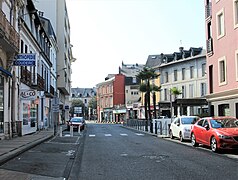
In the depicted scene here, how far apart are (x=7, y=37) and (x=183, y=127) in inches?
432

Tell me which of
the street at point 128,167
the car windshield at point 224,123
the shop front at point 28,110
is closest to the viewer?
the street at point 128,167

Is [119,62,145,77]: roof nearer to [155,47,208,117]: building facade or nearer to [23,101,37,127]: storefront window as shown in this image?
[155,47,208,117]: building facade

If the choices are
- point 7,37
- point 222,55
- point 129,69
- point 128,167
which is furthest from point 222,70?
point 129,69

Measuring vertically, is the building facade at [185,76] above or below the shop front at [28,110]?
above

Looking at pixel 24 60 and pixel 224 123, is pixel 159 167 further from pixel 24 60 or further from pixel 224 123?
pixel 24 60

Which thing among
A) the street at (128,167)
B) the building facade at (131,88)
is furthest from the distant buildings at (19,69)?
the building facade at (131,88)

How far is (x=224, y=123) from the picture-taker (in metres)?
16.7

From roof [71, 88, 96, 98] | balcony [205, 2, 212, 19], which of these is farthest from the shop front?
roof [71, 88, 96, 98]

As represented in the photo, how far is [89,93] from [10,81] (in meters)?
132

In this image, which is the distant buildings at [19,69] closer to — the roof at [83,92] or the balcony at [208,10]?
the balcony at [208,10]

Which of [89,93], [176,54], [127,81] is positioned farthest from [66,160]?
[89,93]

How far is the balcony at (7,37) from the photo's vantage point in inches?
703

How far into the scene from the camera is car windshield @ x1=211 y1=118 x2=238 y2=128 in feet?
53.8

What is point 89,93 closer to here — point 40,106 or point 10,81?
point 40,106
